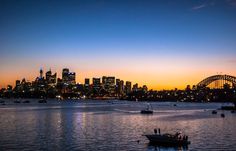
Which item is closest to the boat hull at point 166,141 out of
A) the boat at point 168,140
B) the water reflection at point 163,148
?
the boat at point 168,140

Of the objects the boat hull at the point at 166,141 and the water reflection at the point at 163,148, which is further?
the boat hull at the point at 166,141

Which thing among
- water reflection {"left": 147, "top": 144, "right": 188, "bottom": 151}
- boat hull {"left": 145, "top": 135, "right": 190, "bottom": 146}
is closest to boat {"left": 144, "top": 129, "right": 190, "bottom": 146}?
boat hull {"left": 145, "top": 135, "right": 190, "bottom": 146}

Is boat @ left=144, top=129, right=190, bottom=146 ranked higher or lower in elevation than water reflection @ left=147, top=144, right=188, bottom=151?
higher

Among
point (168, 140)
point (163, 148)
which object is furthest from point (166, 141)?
point (163, 148)

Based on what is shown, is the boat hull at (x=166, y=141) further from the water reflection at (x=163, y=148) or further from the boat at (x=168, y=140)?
the water reflection at (x=163, y=148)

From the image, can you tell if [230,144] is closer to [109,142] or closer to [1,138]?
[109,142]

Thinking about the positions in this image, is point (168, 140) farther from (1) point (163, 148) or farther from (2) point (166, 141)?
(1) point (163, 148)

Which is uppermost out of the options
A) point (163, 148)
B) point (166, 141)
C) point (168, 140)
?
point (168, 140)

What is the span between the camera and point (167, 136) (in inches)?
1959

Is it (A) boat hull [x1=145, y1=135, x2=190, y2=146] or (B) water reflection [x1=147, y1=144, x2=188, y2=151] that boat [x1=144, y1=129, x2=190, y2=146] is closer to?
(A) boat hull [x1=145, y1=135, x2=190, y2=146]

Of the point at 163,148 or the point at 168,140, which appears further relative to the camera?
the point at 168,140

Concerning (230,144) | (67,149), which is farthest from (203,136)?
(67,149)

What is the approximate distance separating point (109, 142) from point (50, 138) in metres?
9.71

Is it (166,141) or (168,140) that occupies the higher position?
(168,140)
